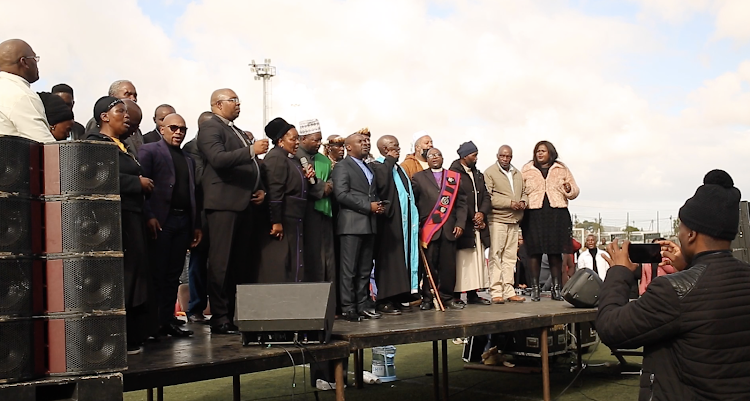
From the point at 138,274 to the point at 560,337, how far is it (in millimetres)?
6597

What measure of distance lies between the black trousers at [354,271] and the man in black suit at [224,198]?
4.31ft

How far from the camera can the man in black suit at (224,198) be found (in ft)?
20.3

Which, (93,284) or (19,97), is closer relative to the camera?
→ (93,284)

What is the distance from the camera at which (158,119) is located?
7.36 metres

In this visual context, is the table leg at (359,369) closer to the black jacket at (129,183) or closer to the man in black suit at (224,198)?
the man in black suit at (224,198)

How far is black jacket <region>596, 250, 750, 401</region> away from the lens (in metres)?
3.34

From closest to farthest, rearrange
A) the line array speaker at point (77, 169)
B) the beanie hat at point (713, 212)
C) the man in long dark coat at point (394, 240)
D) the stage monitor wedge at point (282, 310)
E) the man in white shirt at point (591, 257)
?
the beanie hat at point (713, 212) < the line array speaker at point (77, 169) < the stage monitor wedge at point (282, 310) < the man in long dark coat at point (394, 240) < the man in white shirt at point (591, 257)

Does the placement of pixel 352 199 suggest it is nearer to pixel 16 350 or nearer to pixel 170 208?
pixel 170 208

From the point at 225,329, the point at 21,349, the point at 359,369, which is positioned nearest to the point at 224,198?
the point at 225,329

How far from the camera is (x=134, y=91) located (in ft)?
22.4

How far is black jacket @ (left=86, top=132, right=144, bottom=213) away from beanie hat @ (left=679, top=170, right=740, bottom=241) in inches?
138

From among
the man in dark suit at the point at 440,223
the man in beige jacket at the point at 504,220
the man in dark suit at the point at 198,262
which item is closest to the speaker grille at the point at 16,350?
the man in dark suit at the point at 198,262

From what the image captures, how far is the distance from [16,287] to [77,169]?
0.67 metres

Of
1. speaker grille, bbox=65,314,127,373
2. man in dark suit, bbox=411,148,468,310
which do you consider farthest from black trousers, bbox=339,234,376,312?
speaker grille, bbox=65,314,127,373
